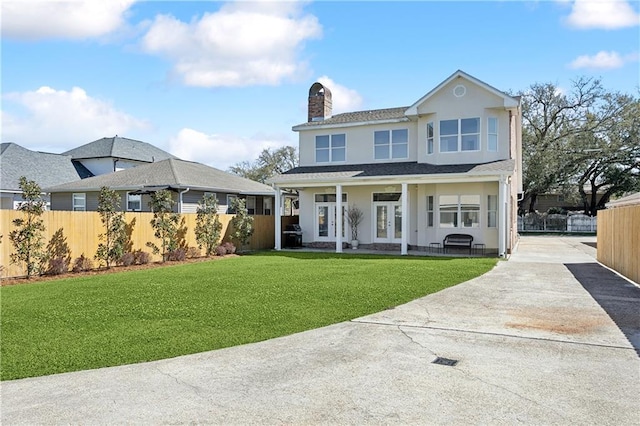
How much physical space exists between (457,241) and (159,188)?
1342cm

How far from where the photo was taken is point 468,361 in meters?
5.62

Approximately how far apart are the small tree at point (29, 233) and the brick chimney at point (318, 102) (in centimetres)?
1513

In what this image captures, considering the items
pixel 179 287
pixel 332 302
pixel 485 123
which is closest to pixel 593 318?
pixel 332 302

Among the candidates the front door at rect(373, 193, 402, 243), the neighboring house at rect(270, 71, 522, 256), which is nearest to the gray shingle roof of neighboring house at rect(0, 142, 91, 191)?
the neighboring house at rect(270, 71, 522, 256)

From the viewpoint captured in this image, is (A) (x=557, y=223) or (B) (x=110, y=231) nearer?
(B) (x=110, y=231)

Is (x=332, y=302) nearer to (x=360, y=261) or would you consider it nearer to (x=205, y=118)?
(x=360, y=261)

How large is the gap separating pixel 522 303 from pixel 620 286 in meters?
3.84

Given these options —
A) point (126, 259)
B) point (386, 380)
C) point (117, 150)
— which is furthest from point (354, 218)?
point (117, 150)

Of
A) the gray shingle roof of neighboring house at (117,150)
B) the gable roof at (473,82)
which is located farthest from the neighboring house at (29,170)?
the gable roof at (473,82)

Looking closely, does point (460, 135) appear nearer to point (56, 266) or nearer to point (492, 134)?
point (492, 134)

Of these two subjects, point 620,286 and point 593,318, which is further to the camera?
point 620,286

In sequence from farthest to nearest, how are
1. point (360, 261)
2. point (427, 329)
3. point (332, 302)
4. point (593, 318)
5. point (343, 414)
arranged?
point (360, 261) → point (332, 302) → point (593, 318) → point (427, 329) → point (343, 414)

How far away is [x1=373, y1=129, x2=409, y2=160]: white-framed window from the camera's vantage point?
22.2m

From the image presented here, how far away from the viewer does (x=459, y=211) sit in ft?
66.5
